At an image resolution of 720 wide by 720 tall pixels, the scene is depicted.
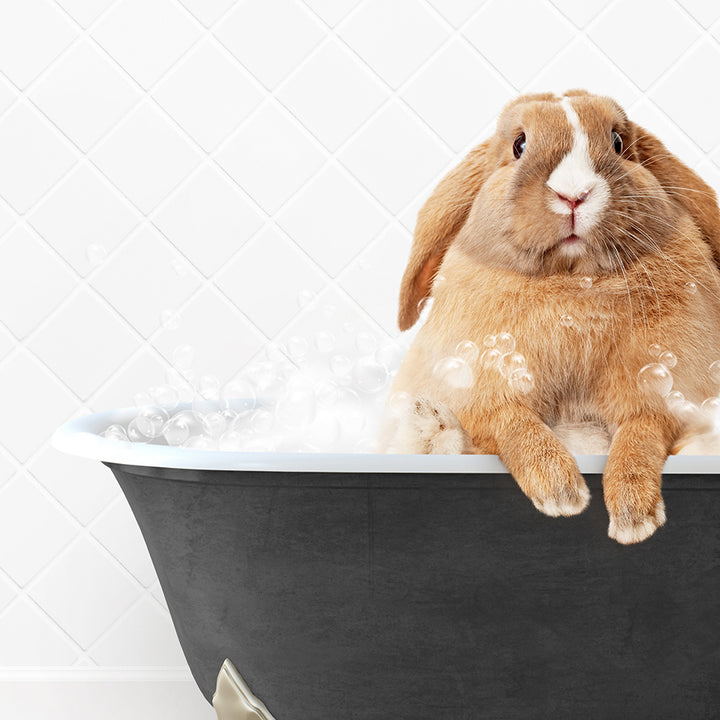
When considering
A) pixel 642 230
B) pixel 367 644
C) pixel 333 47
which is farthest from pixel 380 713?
pixel 333 47

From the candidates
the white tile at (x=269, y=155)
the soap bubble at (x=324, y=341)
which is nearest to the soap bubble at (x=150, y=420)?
the soap bubble at (x=324, y=341)

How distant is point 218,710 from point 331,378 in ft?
1.60

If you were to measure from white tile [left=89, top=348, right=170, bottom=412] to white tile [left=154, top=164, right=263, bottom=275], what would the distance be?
0.19m

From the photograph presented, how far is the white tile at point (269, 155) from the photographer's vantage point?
147cm

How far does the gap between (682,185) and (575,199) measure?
0.63 ft

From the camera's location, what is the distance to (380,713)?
0.91 metres

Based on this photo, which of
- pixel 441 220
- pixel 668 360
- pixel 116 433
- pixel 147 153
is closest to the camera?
pixel 668 360

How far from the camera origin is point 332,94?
1.47 m

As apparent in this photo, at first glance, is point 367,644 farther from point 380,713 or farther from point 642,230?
point 642,230

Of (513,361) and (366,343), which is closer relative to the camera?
(513,361)

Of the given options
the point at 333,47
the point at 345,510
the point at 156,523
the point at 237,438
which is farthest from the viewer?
the point at 333,47

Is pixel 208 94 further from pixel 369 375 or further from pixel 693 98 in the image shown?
pixel 693 98

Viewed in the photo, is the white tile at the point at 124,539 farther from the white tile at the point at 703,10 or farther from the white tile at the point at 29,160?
the white tile at the point at 703,10

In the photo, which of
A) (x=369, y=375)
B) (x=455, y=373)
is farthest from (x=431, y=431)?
(x=369, y=375)
